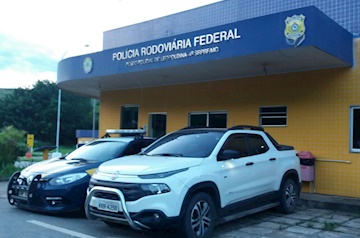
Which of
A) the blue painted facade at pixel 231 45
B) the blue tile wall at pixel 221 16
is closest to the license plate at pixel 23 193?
the blue painted facade at pixel 231 45

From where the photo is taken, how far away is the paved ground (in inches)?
247

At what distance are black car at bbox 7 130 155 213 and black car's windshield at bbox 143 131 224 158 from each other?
139 cm

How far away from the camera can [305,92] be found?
10.0 meters

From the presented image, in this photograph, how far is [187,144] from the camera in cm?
665

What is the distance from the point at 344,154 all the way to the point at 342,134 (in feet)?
1.64

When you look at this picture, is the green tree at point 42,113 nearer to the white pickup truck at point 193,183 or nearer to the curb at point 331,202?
the curb at point 331,202

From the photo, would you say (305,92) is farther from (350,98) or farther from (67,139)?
(67,139)

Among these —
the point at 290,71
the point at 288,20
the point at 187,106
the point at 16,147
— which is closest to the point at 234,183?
the point at 288,20

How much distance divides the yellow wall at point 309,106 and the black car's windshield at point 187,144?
4259 millimetres

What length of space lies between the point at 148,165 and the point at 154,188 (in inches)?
19.0

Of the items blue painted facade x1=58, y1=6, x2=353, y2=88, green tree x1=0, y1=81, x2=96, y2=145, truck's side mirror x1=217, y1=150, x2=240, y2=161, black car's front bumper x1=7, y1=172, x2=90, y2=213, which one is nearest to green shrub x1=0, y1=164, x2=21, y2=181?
blue painted facade x1=58, y1=6, x2=353, y2=88

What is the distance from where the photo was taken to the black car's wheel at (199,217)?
211 inches

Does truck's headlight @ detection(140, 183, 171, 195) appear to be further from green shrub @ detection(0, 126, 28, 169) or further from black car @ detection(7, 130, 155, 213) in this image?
green shrub @ detection(0, 126, 28, 169)

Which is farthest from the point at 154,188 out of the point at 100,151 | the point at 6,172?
the point at 6,172
